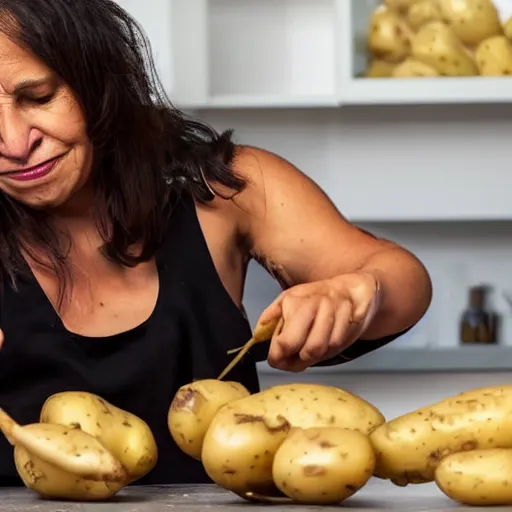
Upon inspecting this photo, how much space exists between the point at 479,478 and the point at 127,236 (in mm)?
589

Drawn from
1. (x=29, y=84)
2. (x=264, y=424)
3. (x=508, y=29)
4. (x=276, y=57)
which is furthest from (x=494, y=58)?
(x=264, y=424)

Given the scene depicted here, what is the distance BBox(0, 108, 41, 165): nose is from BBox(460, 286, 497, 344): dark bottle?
3.87 ft

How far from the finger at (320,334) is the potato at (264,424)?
1.8 inches

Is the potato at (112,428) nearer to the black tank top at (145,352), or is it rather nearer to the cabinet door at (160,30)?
the black tank top at (145,352)

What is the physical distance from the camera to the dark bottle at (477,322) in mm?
2053

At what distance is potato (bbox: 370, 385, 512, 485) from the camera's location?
2.51 feet

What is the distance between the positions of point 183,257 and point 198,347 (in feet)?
0.33

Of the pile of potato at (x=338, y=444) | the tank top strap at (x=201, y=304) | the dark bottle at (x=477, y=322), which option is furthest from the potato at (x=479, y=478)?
the dark bottle at (x=477, y=322)

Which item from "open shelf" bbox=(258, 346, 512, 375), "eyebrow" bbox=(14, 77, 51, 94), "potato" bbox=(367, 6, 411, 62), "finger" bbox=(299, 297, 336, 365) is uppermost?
"potato" bbox=(367, 6, 411, 62)

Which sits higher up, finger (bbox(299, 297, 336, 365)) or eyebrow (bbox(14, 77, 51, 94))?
eyebrow (bbox(14, 77, 51, 94))

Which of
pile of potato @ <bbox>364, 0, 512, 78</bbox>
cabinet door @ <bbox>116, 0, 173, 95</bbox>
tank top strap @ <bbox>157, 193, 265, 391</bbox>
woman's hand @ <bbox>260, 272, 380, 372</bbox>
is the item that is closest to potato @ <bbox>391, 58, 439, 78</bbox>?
pile of potato @ <bbox>364, 0, 512, 78</bbox>

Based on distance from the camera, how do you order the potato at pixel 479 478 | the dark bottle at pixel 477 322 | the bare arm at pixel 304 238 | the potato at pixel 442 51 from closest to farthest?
the potato at pixel 479 478 → the bare arm at pixel 304 238 → the potato at pixel 442 51 → the dark bottle at pixel 477 322

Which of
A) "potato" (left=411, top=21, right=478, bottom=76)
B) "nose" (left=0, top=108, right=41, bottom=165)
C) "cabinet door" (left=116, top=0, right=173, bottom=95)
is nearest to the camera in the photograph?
"nose" (left=0, top=108, right=41, bottom=165)

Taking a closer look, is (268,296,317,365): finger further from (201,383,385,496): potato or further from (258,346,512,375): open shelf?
(258,346,512,375): open shelf
